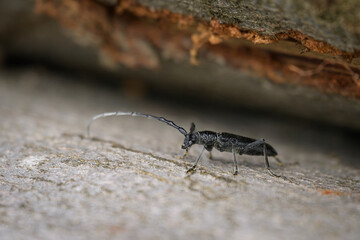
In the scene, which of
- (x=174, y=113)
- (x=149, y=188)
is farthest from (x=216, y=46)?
(x=149, y=188)

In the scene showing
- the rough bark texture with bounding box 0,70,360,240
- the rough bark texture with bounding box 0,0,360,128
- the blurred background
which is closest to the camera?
the rough bark texture with bounding box 0,70,360,240

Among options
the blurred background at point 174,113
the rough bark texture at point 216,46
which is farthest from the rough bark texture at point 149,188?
the rough bark texture at point 216,46

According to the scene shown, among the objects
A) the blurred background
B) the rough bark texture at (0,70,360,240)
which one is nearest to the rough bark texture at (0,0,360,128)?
the blurred background

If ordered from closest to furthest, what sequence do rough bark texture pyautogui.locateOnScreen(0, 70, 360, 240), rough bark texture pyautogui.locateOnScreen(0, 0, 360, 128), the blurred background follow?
rough bark texture pyautogui.locateOnScreen(0, 70, 360, 240) → the blurred background → rough bark texture pyautogui.locateOnScreen(0, 0, 360, 128)

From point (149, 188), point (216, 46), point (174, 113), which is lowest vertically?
point (149, 188)

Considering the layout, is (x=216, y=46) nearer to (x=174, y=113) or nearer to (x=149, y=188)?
(x=174, y=113)

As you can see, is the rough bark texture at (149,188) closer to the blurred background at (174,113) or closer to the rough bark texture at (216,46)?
the blurred background at (174,113)

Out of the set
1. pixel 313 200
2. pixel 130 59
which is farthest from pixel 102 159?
pixel 130 59

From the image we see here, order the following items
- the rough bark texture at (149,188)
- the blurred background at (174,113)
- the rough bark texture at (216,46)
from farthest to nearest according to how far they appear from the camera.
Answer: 1. the rough bark texture at (216,46)
2. the blurred background at (174,113)
3. the rough bark texture at (149,188)

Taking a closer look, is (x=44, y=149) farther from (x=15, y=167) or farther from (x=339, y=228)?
(x=339, y=228)

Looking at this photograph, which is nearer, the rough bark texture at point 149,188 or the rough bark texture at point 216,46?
the rough bark texture at point 149,188

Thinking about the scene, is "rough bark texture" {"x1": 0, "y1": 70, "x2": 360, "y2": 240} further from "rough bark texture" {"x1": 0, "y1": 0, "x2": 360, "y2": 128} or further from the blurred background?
"rough bark texture" {"x1": 0, "y1": 0, "x2": 360, "y2": 128}
